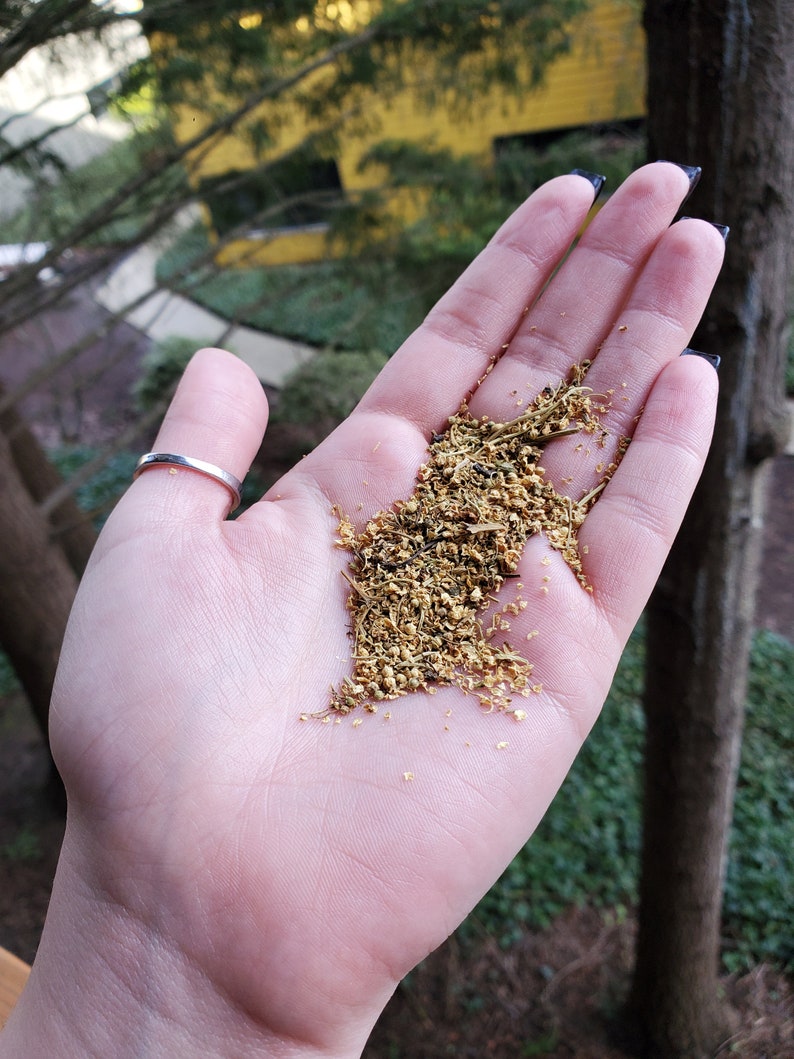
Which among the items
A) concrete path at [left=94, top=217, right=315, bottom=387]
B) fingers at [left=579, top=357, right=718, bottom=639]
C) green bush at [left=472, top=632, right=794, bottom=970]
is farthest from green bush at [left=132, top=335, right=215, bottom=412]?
fingers at [left=579, top=357, right=718, bottom=639]

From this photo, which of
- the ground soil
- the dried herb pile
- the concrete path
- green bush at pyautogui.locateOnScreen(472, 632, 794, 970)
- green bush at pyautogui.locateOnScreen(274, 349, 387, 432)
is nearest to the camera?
the dried herb pile

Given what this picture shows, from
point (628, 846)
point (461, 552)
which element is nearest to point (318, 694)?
point (461, 552)

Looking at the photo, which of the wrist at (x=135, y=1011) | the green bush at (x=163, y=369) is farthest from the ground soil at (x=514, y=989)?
the green bush at (x=163, y=369)

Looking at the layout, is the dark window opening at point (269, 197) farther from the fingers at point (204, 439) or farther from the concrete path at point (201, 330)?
the concrete path at point (201, 330)

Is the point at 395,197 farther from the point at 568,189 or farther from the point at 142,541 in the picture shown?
the point at 142,541

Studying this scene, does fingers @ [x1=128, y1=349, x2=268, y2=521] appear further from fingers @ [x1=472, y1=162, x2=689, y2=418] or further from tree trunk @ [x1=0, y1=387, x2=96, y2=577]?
tree trunk @ [x1=0, y1=387, x2=96, y2=577]

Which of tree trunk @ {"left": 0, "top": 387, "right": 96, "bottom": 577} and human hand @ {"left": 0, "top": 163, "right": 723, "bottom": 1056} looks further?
tree trunk @ {"left": 0, "top": 387, "right": 96, "bottom": 577}
